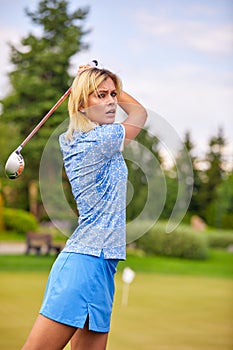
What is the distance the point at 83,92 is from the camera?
1.73 m

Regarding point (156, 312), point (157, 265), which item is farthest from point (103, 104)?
point (157, 265)

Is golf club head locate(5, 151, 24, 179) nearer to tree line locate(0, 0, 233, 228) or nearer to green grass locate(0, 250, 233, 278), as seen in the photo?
green grass locate(0, 250, 233, 278)

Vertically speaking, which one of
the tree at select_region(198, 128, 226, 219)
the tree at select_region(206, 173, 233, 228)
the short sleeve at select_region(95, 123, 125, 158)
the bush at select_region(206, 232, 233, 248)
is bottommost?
the short sleeve at select_region(95, 123, 125, 158)

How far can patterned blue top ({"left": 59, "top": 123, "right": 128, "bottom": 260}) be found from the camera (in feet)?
Answer: 5.57

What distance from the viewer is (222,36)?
1148 cm

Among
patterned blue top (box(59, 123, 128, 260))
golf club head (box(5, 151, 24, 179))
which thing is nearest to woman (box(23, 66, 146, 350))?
patterned blue top (box(59, 123, 128, 260))

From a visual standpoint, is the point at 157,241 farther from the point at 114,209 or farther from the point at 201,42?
the point at 114,209

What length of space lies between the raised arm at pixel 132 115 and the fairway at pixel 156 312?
2638mm

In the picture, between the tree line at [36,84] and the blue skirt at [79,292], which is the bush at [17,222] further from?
the blue skirt at [79,292]

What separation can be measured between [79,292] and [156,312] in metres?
4.52

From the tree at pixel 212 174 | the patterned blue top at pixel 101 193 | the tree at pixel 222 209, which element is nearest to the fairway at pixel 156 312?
the patterned blue top at pixel 101 193

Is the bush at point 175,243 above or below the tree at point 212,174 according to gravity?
below

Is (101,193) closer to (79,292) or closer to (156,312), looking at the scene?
(79,292)

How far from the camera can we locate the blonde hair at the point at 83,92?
172cm
